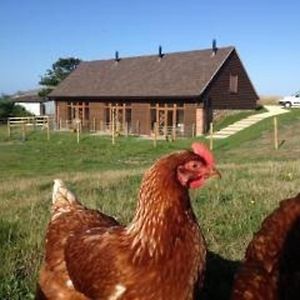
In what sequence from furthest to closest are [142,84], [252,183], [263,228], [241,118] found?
1. [142,84]
2. [241,118]
3. [252,183]
4. [263,228]

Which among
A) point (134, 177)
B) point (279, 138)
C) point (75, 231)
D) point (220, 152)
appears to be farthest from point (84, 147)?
point (75, 231)

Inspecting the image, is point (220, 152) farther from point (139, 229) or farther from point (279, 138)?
point (139, 229)

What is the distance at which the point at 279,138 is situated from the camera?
36188 mm

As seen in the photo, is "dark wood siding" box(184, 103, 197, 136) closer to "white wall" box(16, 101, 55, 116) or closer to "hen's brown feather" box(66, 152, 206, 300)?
"white wall" box(16, 101, 55, 116)

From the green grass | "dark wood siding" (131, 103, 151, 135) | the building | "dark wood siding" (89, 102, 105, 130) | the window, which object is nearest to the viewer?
Answer: the green grass

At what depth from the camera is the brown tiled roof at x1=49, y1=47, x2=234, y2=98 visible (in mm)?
49594

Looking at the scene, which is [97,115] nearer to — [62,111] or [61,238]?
[62,111]

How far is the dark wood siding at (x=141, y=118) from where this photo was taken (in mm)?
51094

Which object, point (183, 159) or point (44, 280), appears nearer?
point (183, 159)

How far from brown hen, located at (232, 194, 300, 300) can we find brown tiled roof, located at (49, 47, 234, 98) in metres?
42.9

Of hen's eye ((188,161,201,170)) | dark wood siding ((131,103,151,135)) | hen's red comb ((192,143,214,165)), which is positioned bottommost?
dark wood siding ((131,103,151,135))

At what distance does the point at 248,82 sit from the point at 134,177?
41.6 m

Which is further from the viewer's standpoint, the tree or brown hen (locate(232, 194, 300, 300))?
the tree

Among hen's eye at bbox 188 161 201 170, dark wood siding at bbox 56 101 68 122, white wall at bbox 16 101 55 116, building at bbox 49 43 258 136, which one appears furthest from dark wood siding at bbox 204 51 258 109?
hen's eye at bbox 188 161 201 170
